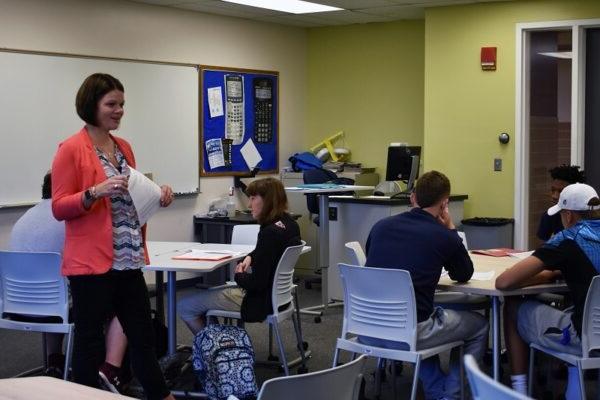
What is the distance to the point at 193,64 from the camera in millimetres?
8250

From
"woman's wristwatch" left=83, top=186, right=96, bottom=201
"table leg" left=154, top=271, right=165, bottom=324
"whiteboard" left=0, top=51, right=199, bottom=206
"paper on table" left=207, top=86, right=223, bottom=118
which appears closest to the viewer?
"woman's wristwatch" left=83, top=186, right=96, bottom=201

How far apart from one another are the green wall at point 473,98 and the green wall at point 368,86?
0.68 m

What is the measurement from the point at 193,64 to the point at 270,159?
55.7 inches

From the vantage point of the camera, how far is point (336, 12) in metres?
8.41

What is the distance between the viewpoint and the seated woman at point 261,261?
464 cm

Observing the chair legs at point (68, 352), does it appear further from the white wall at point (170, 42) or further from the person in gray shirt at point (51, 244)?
the white wall at point (170, 42)

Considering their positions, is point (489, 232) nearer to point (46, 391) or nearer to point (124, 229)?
point (124, 229)

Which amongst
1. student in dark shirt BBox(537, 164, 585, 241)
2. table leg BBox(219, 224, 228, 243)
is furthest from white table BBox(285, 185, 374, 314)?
student in dark shirt BBox(537, 164, 585, 241)

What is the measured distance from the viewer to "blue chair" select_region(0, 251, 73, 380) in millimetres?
4512

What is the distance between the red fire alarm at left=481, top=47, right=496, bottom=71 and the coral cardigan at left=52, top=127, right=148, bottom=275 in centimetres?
511

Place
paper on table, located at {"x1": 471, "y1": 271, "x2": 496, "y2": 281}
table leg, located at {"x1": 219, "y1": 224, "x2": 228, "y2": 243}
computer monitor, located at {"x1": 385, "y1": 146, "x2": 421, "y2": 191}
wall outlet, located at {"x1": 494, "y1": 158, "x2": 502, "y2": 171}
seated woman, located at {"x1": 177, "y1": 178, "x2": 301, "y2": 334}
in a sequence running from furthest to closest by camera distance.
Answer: table leg, located at {"x1": 219, "y1": 224, "x2": 228, "y2": 243} → wall outlet, located at {"x1": 494, "y1": 158, "x2": 502, "y2": 171} → computer monitor, located at {"x1": 385, "y1": 146, "x2": 421, "y2": 191} → seated woman, located at {"x1": 177, "y1": 178, "x2": 301, "y2": 334} → paper on table, located at {"x1": 471, "y1": 271, "x2": 496, "y2": 281}

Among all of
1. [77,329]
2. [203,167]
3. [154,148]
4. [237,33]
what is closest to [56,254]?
[77,329]

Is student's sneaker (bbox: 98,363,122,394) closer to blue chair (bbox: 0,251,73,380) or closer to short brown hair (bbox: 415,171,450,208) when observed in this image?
blue chair (bbox: 0,251,73,380)

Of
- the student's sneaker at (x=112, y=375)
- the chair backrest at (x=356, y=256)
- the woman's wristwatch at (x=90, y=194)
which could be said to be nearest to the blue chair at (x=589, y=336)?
the chair backrest at (x=356, y=256)
